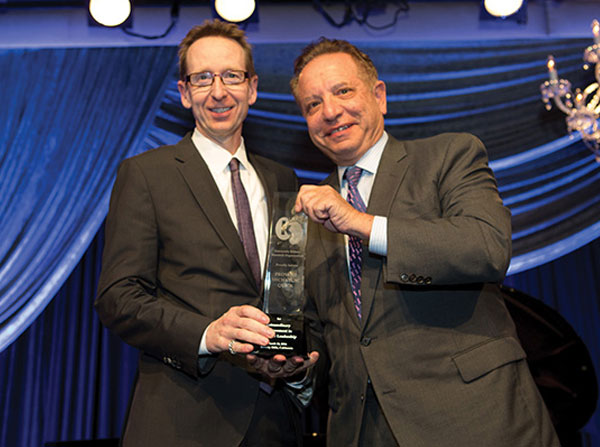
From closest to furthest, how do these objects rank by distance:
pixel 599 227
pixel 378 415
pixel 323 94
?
1. pixel 378 415
2. pixel 323 94
3. pixel 599 227

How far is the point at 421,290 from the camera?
73.4 inches

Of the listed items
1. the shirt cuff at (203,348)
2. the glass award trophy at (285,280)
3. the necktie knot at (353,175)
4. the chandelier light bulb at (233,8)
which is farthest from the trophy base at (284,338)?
the chandelier light bulb at (233,8)

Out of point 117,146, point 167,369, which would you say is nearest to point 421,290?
point 167,369

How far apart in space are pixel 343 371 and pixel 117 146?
10.6ft

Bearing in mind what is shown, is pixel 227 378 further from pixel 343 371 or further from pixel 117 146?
pixel 117 146

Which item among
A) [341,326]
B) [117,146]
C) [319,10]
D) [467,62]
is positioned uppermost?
[319,10]

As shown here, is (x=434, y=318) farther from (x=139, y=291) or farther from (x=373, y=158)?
(x=139, y=291)

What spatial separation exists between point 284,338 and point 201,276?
44 cm

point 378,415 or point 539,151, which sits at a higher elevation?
point 539,151

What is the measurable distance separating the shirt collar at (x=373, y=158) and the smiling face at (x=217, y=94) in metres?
0.50

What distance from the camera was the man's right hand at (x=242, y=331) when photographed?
5.31 ft

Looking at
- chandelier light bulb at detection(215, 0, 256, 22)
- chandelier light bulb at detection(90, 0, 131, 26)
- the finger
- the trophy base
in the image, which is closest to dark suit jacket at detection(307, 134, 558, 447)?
the trophy base

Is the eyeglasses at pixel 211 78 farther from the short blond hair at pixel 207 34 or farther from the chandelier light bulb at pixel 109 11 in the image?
the chandelier light bulb at pixel 109 11

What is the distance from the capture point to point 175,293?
6.44 feet
